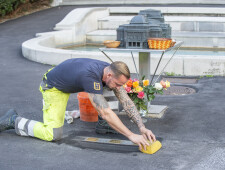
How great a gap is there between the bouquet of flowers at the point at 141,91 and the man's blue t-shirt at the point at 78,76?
1.00 m

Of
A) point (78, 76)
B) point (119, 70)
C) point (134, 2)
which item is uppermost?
point (119, 70)

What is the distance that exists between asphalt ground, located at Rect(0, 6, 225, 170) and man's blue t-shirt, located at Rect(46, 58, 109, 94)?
29.8 inches

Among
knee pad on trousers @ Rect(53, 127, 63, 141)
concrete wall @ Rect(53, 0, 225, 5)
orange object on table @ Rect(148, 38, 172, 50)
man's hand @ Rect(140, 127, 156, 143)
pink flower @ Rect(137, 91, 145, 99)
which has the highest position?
orange object on table @ Rect(148, 38, 172, 50)

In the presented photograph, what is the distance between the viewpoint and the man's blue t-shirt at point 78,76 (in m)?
4.35

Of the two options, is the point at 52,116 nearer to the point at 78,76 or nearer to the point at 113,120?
the point at 78,76

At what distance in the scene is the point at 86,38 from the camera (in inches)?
572

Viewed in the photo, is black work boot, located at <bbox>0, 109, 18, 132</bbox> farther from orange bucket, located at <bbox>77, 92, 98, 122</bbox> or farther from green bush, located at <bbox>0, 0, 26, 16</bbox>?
green bush, located at <bbox>0, 0, 26, 16</bbox>

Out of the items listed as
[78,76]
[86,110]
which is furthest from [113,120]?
[86,110]

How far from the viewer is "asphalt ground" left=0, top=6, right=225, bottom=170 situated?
4.36 meters

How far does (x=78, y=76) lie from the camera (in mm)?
4453

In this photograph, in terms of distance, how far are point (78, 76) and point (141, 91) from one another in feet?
4.36

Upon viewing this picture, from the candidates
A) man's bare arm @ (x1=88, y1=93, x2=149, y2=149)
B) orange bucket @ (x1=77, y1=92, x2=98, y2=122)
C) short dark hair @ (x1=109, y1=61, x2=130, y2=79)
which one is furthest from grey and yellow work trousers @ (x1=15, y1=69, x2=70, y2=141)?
short dark hair @ (x1=109, y1=61, x2=130, y2=79)

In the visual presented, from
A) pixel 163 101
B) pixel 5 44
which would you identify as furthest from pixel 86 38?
pixel 163 101

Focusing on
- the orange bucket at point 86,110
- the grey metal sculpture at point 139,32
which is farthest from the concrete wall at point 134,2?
the orange bucket at point 86,110
